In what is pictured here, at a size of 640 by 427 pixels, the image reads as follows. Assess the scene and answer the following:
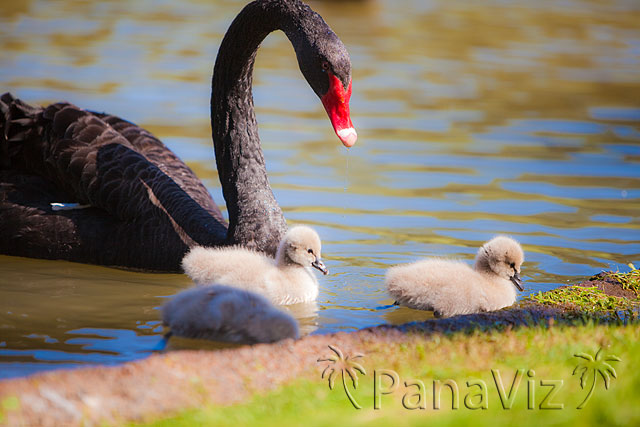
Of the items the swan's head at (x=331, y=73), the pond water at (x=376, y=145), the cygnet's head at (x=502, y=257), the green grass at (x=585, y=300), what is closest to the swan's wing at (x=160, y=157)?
the pond water at (x=376, y=145)

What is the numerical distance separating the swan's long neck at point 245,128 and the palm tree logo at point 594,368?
233 centimetres

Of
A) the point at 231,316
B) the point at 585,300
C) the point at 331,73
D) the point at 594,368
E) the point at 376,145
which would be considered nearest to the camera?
the point at 594,368

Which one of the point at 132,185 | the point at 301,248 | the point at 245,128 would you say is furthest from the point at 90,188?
the point at 301,248

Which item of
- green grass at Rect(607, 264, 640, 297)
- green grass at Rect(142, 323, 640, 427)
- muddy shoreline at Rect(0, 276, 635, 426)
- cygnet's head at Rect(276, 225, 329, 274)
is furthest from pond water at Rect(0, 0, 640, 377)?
green grass at Rect(142, 323, 640, 427)

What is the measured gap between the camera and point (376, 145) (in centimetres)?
1018

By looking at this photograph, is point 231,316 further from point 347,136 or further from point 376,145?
point 376,145

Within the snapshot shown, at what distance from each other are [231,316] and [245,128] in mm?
2053

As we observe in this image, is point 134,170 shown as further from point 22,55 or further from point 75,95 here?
→ point 22,55

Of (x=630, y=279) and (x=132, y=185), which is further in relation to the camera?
(x=132, y=185)

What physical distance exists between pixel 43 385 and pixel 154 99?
344 inches

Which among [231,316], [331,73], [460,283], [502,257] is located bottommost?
[231,316]

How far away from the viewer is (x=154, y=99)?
1202 centimetres

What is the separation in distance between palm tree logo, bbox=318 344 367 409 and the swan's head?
1.45m

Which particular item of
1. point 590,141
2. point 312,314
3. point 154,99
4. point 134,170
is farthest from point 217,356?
point 154,99
